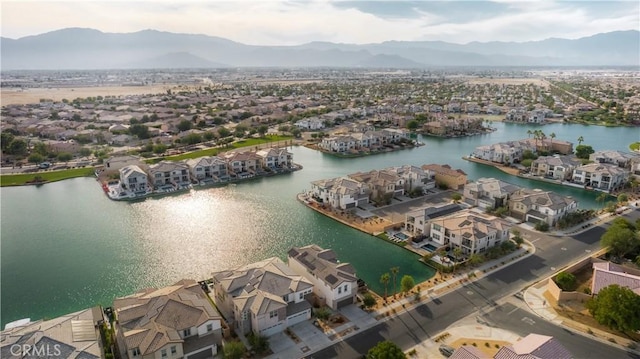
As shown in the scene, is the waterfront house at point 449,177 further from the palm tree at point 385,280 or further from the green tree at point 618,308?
the green tree at point 618,308

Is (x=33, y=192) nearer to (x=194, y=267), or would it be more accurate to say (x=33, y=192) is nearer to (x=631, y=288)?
(x=194, y=267)

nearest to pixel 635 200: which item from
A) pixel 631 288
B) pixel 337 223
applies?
pixel 631 288

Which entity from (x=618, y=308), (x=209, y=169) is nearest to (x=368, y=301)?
(x=618, y=308)

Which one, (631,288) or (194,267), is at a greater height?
(631,288)

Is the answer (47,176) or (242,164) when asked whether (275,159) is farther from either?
(47,176)

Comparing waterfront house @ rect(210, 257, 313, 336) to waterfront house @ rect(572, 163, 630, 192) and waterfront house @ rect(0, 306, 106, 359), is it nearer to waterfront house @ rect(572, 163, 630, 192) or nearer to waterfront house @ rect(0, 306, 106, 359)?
waterfront house @ rect(0, 306, 106, 359)

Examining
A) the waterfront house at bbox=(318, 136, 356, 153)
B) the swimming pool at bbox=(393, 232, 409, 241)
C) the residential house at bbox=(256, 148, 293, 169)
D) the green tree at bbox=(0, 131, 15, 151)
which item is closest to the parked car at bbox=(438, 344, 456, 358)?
the swimming pool at bbox=(393, 232, 409, 241)
